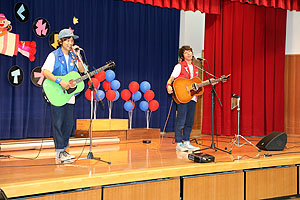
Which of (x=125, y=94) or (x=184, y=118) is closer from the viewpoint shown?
(x=184, y=118)

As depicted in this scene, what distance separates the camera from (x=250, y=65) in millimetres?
6379

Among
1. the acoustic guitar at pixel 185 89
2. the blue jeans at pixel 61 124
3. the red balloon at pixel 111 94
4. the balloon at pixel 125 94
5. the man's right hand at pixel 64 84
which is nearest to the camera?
the man's right hand at pixel 64 84

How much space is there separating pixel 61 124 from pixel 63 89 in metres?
0.35

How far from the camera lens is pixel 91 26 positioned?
6.31 meters

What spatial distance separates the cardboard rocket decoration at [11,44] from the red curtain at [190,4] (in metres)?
2.28

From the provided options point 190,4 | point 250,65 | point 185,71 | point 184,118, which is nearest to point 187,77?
point 185,71

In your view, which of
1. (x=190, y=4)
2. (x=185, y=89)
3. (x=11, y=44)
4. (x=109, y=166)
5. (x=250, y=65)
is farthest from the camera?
(x=250, y=65)

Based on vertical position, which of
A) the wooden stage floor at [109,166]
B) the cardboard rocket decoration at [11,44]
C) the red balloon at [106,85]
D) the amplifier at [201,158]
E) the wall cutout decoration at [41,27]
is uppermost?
the wall cutout decoration at [41,27]

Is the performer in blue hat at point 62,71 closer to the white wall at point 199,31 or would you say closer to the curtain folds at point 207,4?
the curtain folds at point 207,4

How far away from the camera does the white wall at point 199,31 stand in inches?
255

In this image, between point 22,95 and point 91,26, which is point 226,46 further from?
point 22,95

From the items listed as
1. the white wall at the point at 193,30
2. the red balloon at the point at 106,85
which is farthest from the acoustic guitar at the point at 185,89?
the white wall at the point at 193,30

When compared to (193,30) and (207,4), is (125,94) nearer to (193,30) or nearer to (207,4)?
(207,4)

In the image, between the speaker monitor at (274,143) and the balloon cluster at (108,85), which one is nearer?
the speaker monitor at (274,143)
